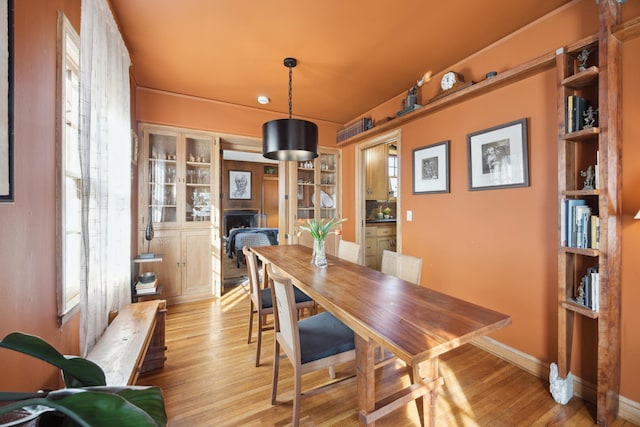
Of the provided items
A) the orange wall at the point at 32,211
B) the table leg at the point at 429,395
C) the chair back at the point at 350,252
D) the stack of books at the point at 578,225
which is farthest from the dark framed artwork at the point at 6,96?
the stack of books at the point at 578,225

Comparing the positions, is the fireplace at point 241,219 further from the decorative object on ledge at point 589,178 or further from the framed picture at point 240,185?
the decorative object on ledge at point 589,178

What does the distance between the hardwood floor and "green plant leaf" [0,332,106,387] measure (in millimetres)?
1207

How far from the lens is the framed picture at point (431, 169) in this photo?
2789 millimetres

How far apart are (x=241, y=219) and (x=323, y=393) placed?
6.69 m

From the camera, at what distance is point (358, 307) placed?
136 cm

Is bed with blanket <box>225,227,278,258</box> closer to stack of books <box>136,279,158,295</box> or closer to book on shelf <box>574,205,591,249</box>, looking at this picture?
stack of books <box>136,279,158,295</box>

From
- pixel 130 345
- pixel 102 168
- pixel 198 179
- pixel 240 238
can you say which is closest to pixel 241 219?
pixel 240 238

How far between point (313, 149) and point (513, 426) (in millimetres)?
2285

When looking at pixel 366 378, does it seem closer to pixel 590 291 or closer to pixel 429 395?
pixel 429 395

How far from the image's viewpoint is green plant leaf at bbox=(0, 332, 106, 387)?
53 cm

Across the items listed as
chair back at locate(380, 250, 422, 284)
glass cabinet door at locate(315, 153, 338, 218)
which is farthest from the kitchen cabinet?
chair back at locate(380, 250, 422, 284)

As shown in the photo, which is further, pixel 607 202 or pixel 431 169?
pixel 431 169

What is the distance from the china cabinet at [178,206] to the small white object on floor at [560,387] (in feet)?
11.9

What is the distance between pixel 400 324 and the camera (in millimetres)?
1180
